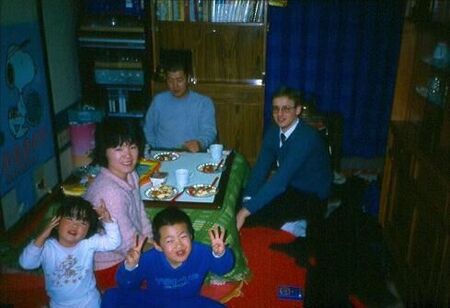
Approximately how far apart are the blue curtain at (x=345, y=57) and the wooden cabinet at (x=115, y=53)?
148 centimetres

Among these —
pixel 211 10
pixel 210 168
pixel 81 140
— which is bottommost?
pixel 81 140

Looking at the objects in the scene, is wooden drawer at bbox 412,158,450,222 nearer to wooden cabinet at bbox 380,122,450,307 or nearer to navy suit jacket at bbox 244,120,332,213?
wooden cabinet at bbox 380,122,450,307

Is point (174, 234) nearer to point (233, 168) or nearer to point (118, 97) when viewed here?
point (233, 168)

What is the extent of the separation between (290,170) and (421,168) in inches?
34.0

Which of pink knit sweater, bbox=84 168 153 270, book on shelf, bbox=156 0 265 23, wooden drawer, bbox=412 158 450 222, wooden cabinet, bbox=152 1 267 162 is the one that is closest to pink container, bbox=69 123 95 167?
wooden cabinet, bbox=152 1 267 162

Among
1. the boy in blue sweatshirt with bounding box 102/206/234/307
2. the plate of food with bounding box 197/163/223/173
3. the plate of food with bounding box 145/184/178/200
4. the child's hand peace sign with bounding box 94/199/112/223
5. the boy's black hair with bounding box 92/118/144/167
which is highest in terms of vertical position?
the boy's black hair with bounding box 92/118/144/167

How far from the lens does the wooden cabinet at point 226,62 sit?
16.9 feet

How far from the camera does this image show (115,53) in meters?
5.21

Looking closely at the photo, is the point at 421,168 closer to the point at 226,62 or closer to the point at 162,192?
the point at 162,192

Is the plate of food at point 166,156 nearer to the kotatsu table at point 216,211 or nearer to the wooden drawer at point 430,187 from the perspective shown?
the kotatsu table at point 216,211

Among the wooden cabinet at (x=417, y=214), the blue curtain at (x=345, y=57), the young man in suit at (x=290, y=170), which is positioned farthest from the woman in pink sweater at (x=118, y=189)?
the blue curtain at (x=345, y=57)

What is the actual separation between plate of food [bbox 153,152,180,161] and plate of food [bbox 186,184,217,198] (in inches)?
21.1

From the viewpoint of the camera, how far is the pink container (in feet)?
16.9

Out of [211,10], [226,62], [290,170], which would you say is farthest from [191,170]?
[211,10]
